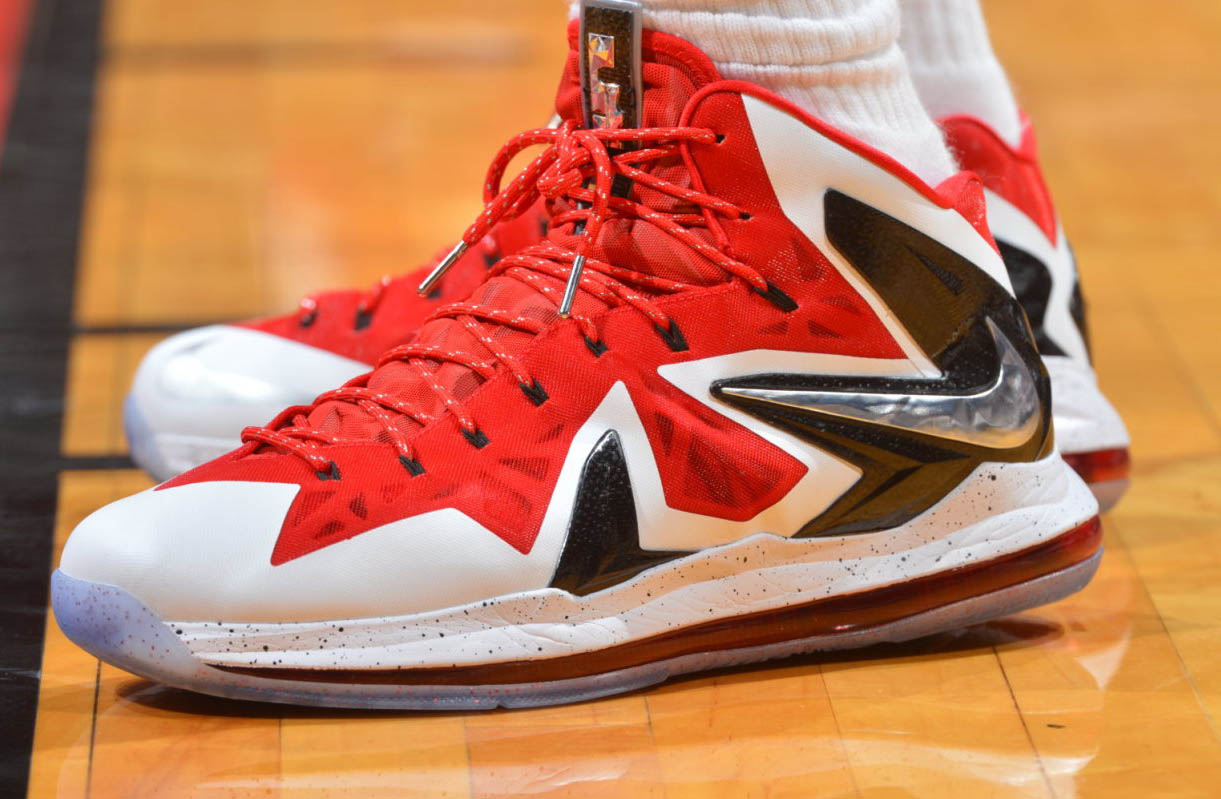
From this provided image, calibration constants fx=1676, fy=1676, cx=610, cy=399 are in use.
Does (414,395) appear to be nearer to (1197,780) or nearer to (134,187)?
(1197,780)

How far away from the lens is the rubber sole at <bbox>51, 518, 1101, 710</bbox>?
36.0 inches

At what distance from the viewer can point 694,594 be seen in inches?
38.0

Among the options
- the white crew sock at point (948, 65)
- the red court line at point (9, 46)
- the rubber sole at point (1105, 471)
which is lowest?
the red court line at point (9, 46)

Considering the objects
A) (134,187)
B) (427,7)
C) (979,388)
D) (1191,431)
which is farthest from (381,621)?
(427,7)

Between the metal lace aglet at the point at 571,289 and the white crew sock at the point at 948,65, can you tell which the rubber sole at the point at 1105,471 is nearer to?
the white crew sock at the point at 948,65

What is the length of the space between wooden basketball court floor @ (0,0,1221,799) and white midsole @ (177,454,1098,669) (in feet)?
0.14

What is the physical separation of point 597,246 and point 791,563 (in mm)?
217

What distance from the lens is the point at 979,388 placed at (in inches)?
38.4

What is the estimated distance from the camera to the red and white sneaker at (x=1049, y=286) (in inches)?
45.6

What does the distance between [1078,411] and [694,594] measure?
373 mm

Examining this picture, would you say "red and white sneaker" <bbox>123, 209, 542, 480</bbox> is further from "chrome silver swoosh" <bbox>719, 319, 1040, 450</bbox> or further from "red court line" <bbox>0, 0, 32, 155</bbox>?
"red court line" <bbox>0, 0, 32, 155</bbox>

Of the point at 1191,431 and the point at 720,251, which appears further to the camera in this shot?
the point at 1191,431

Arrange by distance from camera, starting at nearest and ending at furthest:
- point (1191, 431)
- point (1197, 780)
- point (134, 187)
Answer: point (1197, 780) → point (1191, 431) → point (134, 187)

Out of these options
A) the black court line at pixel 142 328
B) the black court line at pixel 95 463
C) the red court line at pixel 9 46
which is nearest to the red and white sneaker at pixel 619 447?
the black court line at pixel 95 463
